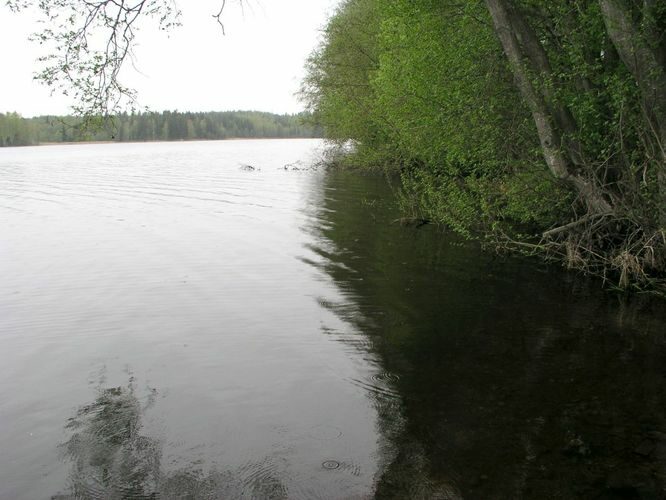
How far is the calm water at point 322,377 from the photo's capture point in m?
5.65

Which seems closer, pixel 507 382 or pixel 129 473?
pixel 129 473

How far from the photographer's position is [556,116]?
12.4 m

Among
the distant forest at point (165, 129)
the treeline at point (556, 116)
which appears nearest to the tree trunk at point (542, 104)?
the treeline at point (556, 116)

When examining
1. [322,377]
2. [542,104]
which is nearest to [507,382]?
[322,377]

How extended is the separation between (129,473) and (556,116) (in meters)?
11.0

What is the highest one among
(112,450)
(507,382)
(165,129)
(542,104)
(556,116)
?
(165,129)

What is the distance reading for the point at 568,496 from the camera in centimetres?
522

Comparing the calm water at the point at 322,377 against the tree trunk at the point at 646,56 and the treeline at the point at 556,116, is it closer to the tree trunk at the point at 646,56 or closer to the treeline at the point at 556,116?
the treeline at the point at 556,116

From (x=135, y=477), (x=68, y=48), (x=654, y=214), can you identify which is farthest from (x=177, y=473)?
(x=654, y=214)

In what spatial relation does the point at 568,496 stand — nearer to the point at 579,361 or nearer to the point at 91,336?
the point at 579,361

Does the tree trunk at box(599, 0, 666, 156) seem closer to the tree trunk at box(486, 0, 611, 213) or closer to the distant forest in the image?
the tree trunk at box(486, 0, 611, 213)

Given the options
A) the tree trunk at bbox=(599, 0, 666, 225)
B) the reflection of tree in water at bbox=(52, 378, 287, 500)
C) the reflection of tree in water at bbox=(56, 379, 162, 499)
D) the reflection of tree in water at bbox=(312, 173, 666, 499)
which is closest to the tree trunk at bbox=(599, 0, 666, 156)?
the tree trunk at bbox=(599, 0, 666, 225)

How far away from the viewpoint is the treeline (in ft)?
35.0

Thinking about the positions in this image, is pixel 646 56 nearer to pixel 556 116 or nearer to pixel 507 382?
pixel 556 116
